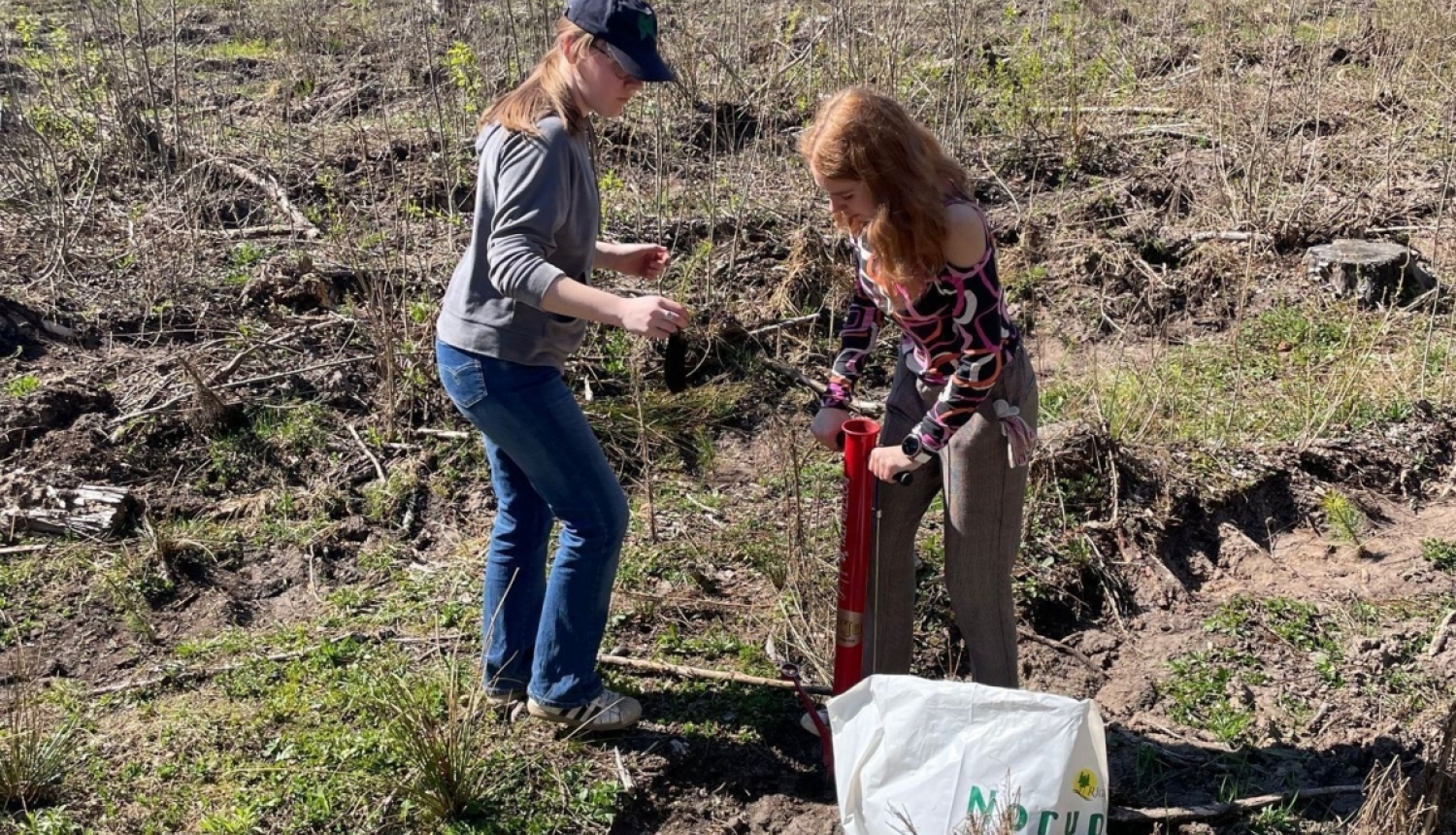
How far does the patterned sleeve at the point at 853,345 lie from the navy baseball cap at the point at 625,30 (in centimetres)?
66

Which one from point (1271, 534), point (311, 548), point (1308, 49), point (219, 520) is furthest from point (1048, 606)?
point (1308, 49)

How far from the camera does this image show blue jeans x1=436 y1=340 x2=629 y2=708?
267 centimetres

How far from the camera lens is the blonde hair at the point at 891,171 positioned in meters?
2.33

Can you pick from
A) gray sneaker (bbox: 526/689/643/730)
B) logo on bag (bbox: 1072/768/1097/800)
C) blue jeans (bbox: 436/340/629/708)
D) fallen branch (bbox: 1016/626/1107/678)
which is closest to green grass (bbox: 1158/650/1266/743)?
fallen branch (bbox: 1016/626/1107/678)

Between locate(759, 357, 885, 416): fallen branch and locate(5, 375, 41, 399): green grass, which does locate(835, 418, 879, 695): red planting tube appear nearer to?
locate(759, 357, 885, 416): fallen branch

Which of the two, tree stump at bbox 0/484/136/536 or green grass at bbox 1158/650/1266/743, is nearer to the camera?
green grass at bbox 1158/650/1266/743

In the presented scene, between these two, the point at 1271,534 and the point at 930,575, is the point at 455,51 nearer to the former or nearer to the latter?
the point at 930,575

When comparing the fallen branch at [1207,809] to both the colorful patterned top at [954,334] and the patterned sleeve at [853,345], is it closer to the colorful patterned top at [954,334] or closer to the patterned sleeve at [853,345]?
the colorful patterned top at [954,334]

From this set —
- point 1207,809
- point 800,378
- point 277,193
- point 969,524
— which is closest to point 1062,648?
point 1207,809

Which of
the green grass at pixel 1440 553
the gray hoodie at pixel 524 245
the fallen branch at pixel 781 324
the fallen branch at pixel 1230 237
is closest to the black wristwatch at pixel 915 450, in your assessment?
the gray hoodie at pixel 524 245

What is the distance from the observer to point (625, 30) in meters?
2.40

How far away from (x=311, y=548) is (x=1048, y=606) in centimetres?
235

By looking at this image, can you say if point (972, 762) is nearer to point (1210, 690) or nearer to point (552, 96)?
point (1210, 690)

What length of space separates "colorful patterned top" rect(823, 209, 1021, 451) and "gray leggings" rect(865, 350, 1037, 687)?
75 mm
